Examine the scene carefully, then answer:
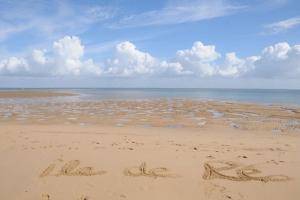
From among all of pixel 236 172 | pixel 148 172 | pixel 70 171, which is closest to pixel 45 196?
pixel 70 171

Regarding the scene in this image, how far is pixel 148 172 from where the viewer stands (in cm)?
644

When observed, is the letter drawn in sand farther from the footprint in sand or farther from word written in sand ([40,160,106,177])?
the footprint in sand

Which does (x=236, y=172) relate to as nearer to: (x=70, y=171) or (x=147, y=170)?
(x=147, y=170)

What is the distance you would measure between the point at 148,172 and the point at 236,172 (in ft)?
Result: 7.01

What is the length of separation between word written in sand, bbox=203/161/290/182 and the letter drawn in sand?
3.02 ft

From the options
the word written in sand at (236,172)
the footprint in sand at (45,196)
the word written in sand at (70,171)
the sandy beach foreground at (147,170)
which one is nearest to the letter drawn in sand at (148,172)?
the sandy beach foreground at (147,170)

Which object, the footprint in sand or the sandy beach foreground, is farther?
the sandy beach foreground

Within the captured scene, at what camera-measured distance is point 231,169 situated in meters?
6.68

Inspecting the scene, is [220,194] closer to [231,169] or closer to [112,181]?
[231,169]

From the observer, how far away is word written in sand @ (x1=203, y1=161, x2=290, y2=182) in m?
6.10

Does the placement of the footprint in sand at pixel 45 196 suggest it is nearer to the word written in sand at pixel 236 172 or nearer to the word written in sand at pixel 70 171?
the word written in sand at pixel 70 171

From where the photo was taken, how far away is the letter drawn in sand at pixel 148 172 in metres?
6.25

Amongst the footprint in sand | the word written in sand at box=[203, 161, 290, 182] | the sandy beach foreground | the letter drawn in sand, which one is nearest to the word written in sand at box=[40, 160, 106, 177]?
the sandy beach foreground

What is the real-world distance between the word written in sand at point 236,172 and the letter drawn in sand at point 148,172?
36.3 inches
